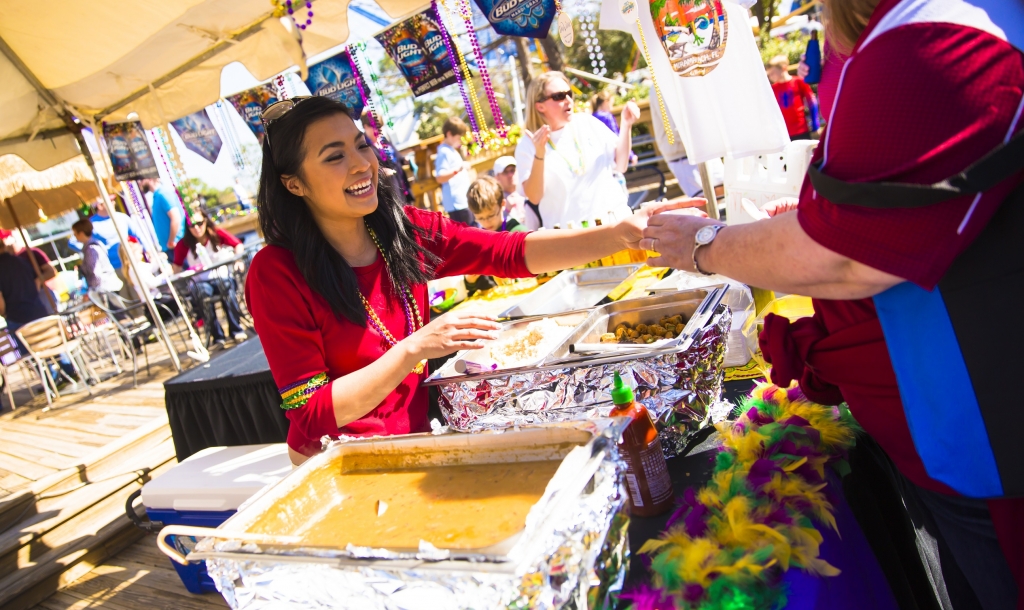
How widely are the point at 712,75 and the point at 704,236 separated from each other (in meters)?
1.84

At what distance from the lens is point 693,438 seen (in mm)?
1485

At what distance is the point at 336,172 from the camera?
5.48ft

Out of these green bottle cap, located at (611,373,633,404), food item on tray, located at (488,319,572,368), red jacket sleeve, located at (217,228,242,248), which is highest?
red jacket sleeve, located at (217,228,242,248)

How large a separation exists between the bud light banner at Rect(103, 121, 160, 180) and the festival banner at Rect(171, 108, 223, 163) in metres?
0.33

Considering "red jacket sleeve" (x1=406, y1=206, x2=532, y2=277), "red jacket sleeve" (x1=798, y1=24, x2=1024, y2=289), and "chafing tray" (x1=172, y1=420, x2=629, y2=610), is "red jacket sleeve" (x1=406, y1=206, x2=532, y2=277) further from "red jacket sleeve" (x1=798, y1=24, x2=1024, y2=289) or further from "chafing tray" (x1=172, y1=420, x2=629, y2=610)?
"red jacket sleeve" (x1=798, y1=24, x2=1024, y2=289)

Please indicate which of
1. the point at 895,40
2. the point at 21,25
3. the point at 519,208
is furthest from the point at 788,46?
the point at 895,40

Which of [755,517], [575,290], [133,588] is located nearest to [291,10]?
[575,290]

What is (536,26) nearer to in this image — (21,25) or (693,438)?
(693,438)

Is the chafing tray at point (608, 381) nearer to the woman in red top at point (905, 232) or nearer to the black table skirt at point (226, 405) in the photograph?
the woman in red top at point (905, 232)

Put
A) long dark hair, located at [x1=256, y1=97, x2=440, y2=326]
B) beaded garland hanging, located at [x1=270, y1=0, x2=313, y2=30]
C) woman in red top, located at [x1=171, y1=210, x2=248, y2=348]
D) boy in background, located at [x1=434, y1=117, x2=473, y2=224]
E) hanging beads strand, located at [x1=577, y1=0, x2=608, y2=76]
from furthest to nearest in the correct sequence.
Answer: woman in red top, located at [x1=171, y1=210, x2=248, y2=348], boy in background, located at [x1=434, y1=117, x2=473, y2=224], hanging beads strand, located at [x1=577, y1=0, x2=608, y2=76], beaded garland hanging, located at [x1=270, y1=0, x2=313, y2=30], long dark hair, located at [x1=256, y1=97, x2=440, y2=326]

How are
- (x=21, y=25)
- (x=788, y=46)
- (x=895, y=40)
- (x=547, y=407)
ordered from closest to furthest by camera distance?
(x=895, y=40) < (x=547, y=407) < (x=21, y=25) < (x=788, y=46)

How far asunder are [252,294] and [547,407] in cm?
80

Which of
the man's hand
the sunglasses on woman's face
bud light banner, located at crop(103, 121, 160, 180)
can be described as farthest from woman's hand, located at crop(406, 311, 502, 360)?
bud light banner, located at crop(103, 121, 160, 180)

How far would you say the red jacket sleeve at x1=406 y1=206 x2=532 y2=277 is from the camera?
190 cm
